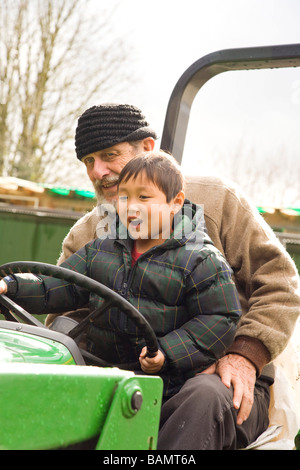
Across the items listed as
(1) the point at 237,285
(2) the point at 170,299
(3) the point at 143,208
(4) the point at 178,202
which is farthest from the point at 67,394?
Result: (1) the point at 237,285

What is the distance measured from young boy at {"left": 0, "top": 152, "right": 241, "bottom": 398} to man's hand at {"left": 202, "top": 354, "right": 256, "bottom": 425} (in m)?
0.06

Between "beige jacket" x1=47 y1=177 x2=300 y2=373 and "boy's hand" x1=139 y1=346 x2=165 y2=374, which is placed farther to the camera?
"beige jacket" x1=47 y1=177 x2=300 y2=373

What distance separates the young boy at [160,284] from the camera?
1.76m

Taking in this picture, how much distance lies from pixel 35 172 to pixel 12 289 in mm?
10997

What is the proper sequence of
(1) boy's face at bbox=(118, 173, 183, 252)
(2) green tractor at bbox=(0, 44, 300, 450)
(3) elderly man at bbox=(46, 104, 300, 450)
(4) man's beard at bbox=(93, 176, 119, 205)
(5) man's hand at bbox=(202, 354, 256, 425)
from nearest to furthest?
(2) green tractor at bbox=(0, 44, 300, 450) → (3) elderly man at bbox=(46, 104, 300, 450) → (5) man's hand at bbox=(202, 354, 256, 425) → (1) boy's face at bbox=(118, 173, 183, 252) → (4) man's beard at bbox=(93, 176, 119, 205)

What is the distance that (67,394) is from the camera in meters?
1.22

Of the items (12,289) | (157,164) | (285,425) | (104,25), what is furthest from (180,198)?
(104,25)

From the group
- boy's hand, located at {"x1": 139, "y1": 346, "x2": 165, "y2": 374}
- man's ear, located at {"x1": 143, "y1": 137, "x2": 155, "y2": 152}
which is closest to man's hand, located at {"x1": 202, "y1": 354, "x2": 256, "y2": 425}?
boy's hand, located at {"x1": 139, "y1": 346, "x2": 165, "y2": 374}

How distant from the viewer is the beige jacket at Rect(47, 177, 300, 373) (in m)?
1.95

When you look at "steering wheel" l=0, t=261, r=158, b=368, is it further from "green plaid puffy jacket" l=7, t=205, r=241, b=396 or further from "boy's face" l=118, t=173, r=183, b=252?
"boy's face" l=118, t=173, r=183, b=252

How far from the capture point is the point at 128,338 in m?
1.85

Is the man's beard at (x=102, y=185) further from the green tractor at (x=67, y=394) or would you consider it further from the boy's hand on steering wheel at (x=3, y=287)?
the green tractor at (x=67, y=394)

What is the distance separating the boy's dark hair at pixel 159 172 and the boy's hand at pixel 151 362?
51 cm

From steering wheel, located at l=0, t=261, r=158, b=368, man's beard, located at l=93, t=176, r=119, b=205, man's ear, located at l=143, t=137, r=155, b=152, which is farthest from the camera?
man's ear, located at l=143, t=137, r=155, b=152
